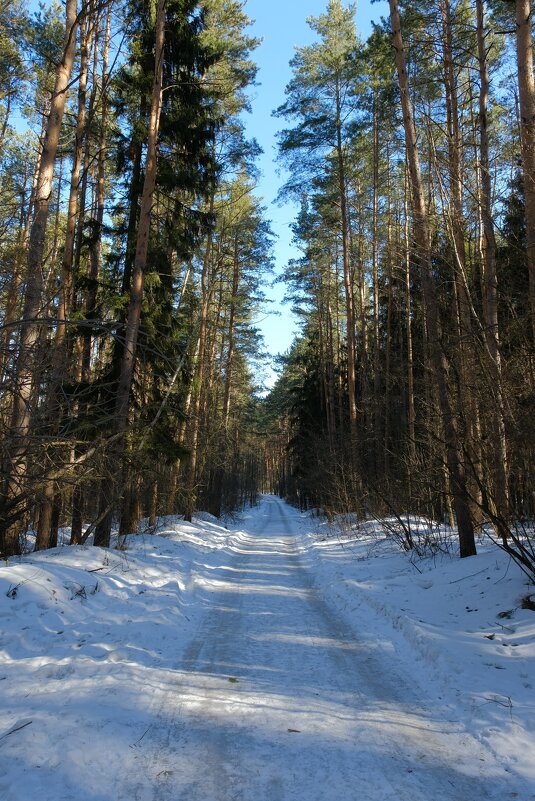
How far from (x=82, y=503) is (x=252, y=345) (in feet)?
63.9

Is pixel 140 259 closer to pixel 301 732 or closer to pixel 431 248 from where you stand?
pixel 431 248

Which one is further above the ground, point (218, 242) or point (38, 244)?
point (218, 242)

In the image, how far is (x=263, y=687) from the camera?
418 centimetres

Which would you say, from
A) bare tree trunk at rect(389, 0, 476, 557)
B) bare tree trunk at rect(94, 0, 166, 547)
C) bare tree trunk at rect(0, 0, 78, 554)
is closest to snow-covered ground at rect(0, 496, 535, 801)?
bare tree trunk at rect(0, 0, 78, 554)

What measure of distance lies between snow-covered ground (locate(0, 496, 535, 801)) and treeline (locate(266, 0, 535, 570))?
1.43 meters

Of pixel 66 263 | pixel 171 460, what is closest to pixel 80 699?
pixel 171 460

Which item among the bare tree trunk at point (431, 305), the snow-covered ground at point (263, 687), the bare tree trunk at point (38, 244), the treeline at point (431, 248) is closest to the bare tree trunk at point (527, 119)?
the treeline at point (431, 248)

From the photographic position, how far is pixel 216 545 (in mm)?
13961

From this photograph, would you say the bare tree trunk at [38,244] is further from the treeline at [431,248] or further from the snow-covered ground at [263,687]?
the treeline at [431,248]

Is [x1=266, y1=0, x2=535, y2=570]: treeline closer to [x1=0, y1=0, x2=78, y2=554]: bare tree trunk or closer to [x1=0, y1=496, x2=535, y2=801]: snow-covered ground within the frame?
[x1=0, y1=496, x2=535, y2=801]: snow-covered ground

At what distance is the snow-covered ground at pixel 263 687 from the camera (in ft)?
9.34

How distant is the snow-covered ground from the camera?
2.85 metres

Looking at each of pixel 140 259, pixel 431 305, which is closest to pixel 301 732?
pixel 431 305

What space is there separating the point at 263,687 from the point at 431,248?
28.2 ft
